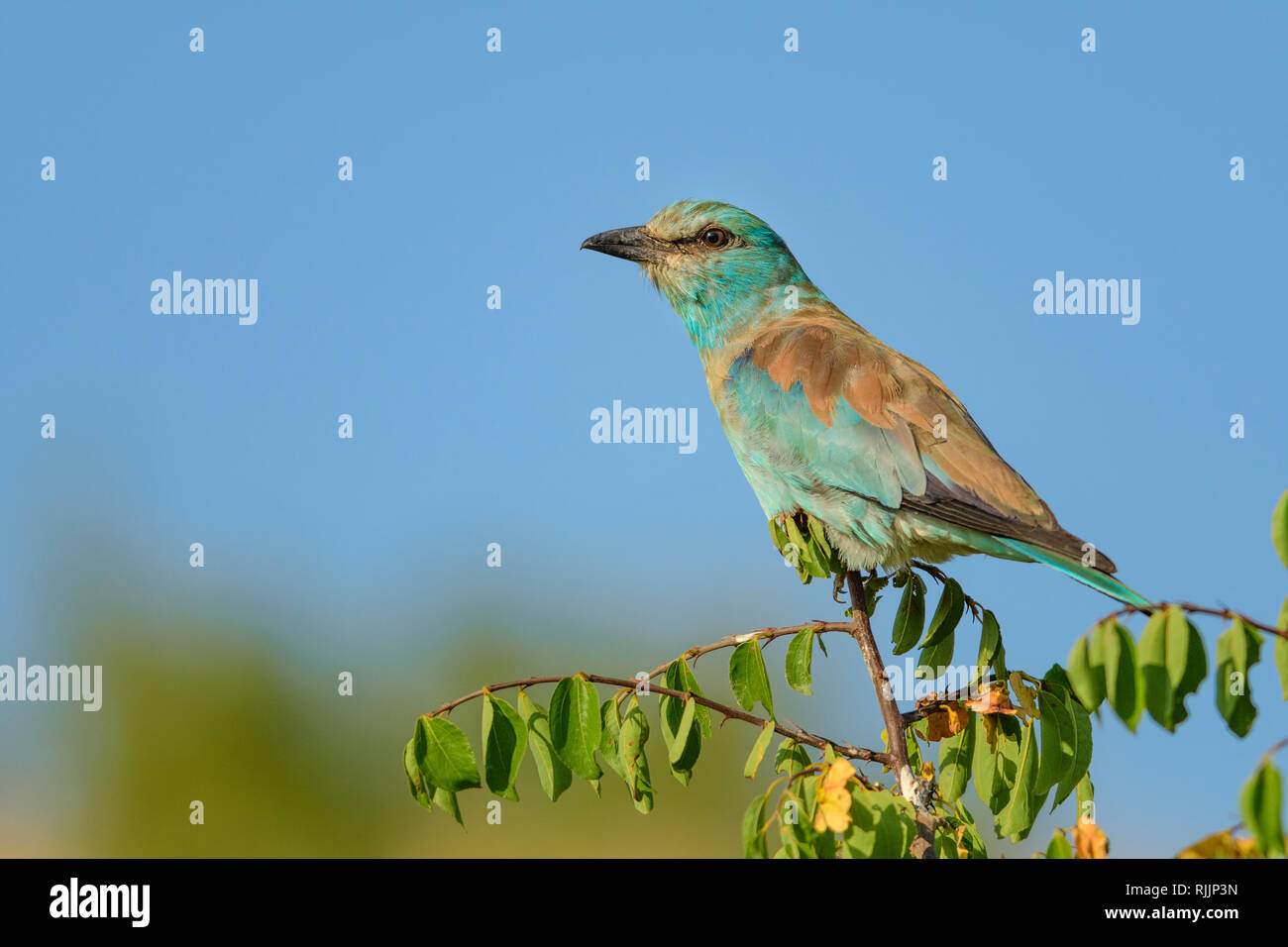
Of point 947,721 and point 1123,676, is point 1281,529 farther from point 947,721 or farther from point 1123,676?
point 947,721

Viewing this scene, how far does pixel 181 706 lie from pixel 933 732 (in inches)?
682

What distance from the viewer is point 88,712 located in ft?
62.0

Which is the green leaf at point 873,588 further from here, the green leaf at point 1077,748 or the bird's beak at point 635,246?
the bird's beak at point 635,246

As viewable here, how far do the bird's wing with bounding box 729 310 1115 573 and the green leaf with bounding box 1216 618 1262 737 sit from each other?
1.40m

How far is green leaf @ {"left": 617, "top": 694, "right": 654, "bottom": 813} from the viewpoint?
3385 millimetres

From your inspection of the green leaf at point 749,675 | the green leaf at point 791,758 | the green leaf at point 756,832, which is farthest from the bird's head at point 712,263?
the green leaf at point 756,832

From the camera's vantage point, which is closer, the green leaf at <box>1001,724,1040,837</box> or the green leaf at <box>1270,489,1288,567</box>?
the green leaf at <box>1270,489,1288,567</box>

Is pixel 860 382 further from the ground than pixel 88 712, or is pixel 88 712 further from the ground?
pixel 860 382

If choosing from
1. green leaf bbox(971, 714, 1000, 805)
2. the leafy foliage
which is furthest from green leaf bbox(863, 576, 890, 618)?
green leaf bbox(971, 714, 1000, 805)

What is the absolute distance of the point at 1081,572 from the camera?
13.2 ft

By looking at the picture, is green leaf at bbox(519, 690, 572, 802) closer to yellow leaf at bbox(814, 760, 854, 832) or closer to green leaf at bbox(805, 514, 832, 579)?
yellow leaf at bbox(814, 760, 854, 832)

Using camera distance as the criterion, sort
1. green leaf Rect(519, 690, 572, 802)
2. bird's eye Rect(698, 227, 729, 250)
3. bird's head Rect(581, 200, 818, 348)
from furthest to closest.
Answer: bird's eye Rect(698, 227, 729, 250)
bird's head Rect(581, 200, 818, 348)
green leaf Rect(519, 690, 572, 802)
